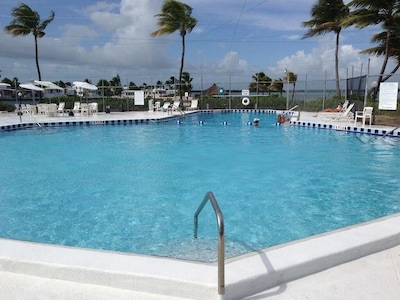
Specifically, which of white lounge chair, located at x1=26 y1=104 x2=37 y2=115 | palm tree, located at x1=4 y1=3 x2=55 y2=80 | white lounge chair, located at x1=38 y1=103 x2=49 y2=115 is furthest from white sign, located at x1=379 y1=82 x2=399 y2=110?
palm tree, located at x1=4 y1=3 x2=55 y2=80

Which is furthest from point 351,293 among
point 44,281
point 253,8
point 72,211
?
point 253,8

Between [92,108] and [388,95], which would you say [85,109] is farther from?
[388,95]

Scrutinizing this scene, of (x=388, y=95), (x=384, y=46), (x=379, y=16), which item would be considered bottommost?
(x=388, y=95)

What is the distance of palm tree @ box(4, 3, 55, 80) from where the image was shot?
77.3 ft

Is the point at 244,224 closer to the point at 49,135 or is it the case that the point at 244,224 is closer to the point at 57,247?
the point at 57,247

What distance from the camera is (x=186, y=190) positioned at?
18.6 feet

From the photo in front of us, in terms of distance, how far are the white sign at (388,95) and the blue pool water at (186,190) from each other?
5.32 ft

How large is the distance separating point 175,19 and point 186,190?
20.4 metres

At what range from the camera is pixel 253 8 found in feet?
35.9

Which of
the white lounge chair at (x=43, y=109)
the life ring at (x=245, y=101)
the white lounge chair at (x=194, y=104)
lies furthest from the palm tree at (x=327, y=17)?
the white lounge chair at (x=43, y=109)

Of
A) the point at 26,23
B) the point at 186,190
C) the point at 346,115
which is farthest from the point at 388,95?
the point at 26,23

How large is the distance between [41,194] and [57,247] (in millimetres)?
3303

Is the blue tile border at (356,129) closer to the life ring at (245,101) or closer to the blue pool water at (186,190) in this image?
the blue pool water at (186,190)

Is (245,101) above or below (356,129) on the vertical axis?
above
